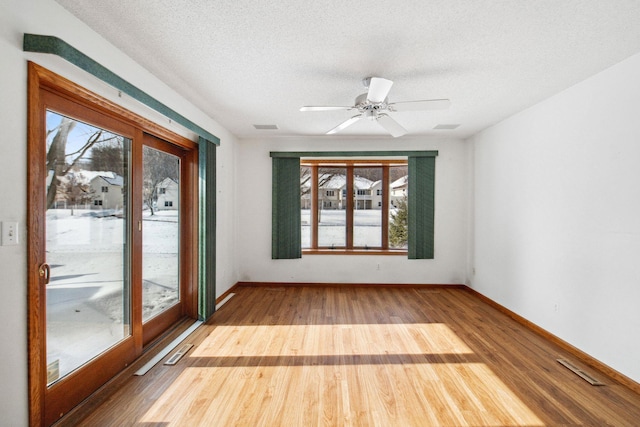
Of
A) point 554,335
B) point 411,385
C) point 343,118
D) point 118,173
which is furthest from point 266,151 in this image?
point 554,335

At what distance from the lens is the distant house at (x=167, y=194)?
297 centimetres

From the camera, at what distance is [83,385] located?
1.97 m

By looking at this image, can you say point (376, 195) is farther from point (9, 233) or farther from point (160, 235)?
point (9, 233)

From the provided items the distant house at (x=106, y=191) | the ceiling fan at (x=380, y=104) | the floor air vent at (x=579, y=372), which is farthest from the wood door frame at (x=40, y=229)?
the floor air vent at (x=579, y=372)

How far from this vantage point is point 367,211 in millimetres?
5133

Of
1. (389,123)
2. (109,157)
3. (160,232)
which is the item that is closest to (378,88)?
(389,123)

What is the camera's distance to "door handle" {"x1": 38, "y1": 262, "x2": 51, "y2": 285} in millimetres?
1615

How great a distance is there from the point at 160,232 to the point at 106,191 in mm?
850

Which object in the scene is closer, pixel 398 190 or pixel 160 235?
pixel 160 235

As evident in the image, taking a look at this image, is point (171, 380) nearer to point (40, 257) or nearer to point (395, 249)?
point (40, 257)

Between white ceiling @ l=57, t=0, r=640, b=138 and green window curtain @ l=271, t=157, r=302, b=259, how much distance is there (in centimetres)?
175

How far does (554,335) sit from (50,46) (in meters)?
4.40

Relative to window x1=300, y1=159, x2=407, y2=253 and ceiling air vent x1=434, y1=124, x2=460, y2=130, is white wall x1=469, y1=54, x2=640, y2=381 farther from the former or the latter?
window x1=300, y1=159, x2=407, y2=253

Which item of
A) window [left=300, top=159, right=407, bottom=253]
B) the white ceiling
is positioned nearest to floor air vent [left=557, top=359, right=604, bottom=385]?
the white ceiling
